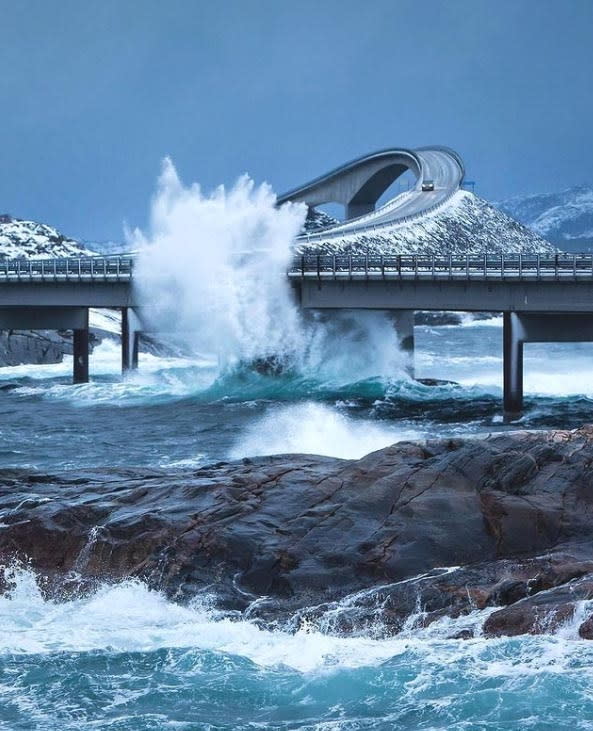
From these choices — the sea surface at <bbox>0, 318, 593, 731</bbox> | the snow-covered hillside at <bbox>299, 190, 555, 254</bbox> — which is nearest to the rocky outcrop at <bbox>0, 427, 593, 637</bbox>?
the sea surface at <bbox>0, 318, 593, 731</bbox>

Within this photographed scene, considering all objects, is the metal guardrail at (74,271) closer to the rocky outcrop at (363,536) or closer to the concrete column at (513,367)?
the concrete column at (513,367)

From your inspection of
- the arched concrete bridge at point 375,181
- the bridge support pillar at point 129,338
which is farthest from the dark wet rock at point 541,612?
the arched concrete bridge at point 375,181

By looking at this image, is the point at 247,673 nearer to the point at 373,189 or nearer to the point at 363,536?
the point at 363,536

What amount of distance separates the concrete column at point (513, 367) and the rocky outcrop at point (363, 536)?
28.8m

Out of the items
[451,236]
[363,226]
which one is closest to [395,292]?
[363,226]

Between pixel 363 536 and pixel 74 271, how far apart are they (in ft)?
165

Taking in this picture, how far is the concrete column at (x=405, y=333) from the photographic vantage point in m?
65.1

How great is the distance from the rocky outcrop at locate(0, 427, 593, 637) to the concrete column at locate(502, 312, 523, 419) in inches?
1133

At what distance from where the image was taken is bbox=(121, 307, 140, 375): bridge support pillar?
2643 inches

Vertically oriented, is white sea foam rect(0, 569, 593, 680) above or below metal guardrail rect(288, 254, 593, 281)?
below

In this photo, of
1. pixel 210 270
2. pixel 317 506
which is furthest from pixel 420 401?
pixel 317 506

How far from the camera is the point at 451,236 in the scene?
4951 inches

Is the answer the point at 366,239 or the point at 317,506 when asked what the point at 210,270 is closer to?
the point at 366,239

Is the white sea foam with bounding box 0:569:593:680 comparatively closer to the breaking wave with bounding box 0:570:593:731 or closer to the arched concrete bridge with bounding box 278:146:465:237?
the breaking wave with bounding box 0:570:593:731
